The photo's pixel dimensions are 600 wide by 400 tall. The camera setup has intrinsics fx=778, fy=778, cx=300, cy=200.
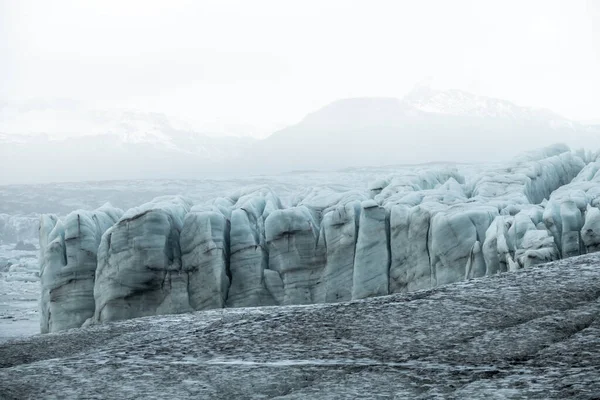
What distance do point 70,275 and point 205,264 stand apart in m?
3.68

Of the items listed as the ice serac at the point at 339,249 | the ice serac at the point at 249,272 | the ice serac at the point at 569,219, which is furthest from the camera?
the ice serac at the point at 339,249

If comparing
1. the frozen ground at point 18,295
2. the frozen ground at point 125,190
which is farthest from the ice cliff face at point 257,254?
the frozen ground at point 125,190

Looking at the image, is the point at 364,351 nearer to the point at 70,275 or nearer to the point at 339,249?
the point at 339,249

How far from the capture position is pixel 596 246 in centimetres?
1728

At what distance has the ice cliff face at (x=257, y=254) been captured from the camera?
1958cm

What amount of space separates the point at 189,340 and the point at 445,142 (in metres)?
195

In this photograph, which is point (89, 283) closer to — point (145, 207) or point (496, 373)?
point (145, 207)

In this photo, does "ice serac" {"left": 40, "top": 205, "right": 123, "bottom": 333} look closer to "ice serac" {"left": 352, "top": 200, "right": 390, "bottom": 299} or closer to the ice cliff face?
the ice cliff face

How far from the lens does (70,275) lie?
811 inches

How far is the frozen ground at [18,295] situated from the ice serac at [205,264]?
4592mm

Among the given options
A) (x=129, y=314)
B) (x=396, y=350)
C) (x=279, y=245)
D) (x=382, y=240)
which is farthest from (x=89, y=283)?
(x=396, y=350)

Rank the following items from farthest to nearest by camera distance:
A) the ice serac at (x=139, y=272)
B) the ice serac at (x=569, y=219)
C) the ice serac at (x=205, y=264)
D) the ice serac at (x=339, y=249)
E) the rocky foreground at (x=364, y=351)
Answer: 1. the ice serac at (x=339, y=249)
2. the ice serac at (x=205, y=264)
3. the ice serac at (x=139, y=272)
4. the ice serac at (x=569, y=219)
5. the rocky foreground at (x=364, y=351)

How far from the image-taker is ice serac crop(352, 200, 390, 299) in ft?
66.2

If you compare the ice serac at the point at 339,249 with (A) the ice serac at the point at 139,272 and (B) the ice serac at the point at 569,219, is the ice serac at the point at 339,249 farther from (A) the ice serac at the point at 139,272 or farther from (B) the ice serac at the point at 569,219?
(B) the ice serac at the point at 569,219
